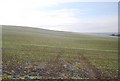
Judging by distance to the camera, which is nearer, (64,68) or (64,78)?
(64,78)

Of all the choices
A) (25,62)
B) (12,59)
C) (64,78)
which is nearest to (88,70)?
(64,78)

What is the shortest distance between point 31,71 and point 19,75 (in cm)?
158

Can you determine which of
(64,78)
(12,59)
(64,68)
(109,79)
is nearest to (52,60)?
(64,68)

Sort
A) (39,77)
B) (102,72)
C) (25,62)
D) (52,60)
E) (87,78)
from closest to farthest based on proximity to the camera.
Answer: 1. (39,77)
2. (87,78)
3. (102,72)
4. (25,62)
5. (52,60)

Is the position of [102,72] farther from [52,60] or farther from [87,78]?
[52,60]

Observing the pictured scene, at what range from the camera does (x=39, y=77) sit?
14828 millimetres

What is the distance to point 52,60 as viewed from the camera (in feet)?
72.4

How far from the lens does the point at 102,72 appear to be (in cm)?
1783

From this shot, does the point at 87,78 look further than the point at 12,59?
No

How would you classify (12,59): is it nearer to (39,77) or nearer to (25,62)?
(25,62)

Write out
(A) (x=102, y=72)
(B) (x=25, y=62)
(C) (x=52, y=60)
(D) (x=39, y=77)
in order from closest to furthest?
(D) (x=39, y=77), (A) (x=102, y=72), (B) (x=25, y=62), (C) (x=52, y=60)

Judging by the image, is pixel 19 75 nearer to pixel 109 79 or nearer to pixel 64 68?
pixel 64 68

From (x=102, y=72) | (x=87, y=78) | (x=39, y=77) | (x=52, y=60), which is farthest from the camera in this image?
(x=52, y=60)

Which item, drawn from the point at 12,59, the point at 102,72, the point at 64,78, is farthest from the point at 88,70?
the point at 12,59
